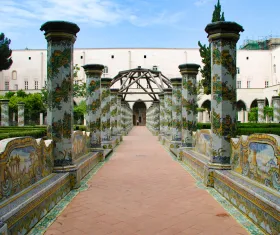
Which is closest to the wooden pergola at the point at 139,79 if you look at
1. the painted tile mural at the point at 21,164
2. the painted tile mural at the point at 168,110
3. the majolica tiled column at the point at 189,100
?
the painted tile mural at the point at 168,110

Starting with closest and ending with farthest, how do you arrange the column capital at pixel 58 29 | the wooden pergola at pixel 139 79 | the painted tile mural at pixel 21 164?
the painted tile mural at pixel 21 164, the column capital at pixel 58 29, the wooden pergola at pixel 139 79

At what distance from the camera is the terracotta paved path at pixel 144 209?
409cm

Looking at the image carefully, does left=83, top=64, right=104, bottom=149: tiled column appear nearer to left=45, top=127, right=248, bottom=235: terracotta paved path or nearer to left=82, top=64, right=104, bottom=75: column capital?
left=82, top=64, right=104, bottom=75: column capital

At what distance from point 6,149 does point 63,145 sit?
7.78 ft

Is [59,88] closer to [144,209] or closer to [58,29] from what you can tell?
[58,29]

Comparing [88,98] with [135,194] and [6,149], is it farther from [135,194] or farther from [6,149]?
[6,149]

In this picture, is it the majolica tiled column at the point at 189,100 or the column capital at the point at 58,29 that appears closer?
the column capital at the point at 58,29

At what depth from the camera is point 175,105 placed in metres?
13.1

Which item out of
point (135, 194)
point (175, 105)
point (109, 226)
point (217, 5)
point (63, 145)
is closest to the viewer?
point (109, 226)

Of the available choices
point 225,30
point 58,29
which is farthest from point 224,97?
point 58,29

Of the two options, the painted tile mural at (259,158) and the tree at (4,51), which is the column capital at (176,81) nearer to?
the painted tile mural at (259,158)

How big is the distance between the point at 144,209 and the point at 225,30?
388cm

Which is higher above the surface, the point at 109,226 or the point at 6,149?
the point at 6,149

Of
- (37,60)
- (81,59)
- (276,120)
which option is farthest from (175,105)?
(37,60)
